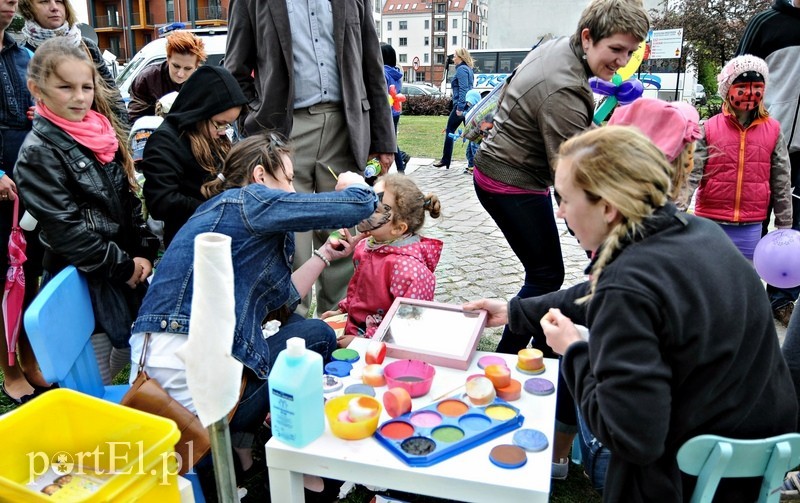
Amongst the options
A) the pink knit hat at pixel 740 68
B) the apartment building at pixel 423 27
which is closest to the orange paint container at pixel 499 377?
the pink knit hat at pixel 740 68

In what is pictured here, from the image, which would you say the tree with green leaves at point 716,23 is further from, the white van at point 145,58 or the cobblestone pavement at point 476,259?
the white van at point 145,58

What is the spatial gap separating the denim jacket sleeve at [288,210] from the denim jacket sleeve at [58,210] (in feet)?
2.41

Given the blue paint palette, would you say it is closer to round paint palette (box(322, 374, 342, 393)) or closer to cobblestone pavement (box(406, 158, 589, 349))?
round paint palette (box(322, 374, 342, 393))

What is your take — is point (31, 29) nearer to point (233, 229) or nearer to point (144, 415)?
point (233, 229)

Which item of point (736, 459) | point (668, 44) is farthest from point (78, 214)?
point (668, 44)

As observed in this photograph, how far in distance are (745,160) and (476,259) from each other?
2253 mm

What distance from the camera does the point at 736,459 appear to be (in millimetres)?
1220

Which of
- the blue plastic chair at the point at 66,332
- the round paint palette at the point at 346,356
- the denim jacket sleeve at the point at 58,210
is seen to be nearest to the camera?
the blue plastic chair at the point at 66,332

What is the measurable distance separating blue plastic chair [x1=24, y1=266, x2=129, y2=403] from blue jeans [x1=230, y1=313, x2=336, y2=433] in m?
0.52

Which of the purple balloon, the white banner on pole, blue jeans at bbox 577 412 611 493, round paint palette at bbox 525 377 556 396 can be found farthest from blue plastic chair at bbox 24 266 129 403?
the white banner on pole

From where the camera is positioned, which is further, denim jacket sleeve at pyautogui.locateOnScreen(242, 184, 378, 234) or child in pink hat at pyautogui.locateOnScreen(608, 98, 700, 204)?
child in pink hat at pyautogui.locateOnScreen(608, 98, 700, 204)

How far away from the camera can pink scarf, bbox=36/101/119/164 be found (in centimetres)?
235

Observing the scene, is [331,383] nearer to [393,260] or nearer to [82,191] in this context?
[393,260]

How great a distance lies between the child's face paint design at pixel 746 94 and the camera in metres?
3.24
